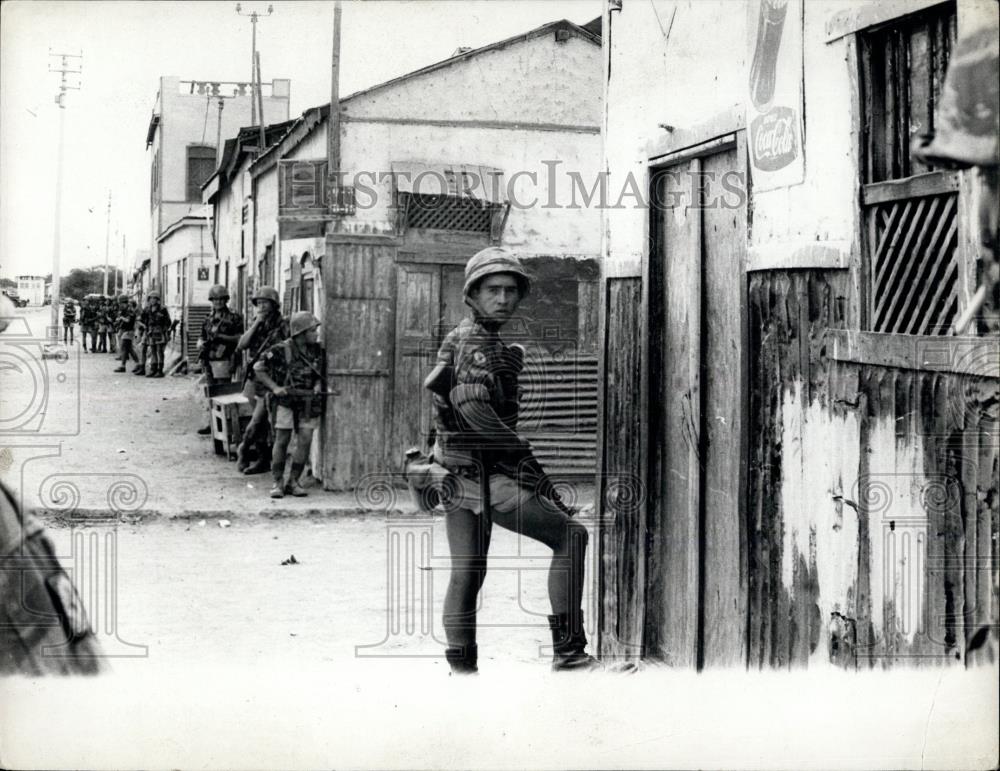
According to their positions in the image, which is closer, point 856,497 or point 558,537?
point 856,497

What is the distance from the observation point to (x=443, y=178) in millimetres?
9508

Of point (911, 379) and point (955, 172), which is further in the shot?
point (911, 379)

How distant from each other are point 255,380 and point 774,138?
7.00 metres

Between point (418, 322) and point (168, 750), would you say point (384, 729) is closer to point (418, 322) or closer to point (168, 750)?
point (168, 750)

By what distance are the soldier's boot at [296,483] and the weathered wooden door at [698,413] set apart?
479cm

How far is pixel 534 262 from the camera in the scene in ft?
33.0

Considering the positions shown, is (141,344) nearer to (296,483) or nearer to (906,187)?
(296,483)

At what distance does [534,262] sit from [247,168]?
4.15m

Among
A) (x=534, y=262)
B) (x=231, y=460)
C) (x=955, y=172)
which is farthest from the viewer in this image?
(x=231, y=460)

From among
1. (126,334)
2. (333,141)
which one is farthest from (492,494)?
(126,334)

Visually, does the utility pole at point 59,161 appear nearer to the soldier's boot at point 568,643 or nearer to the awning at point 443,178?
the soldier's boot at point 568,643

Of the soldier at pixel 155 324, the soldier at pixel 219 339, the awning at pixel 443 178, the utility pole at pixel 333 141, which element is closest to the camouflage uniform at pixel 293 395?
the utility pole at pixel 333 141

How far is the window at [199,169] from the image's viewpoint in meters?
11.3

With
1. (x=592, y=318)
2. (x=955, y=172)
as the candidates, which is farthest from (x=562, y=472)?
(x=955, y=172)
